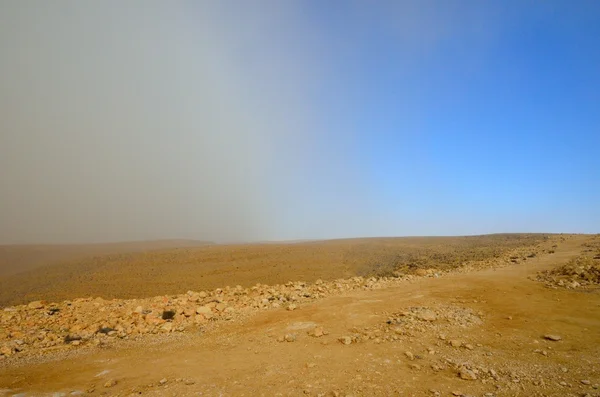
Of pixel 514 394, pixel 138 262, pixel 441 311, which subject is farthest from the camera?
pixel 138 262

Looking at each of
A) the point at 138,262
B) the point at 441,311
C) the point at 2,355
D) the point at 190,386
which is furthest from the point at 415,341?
the point at 138,262

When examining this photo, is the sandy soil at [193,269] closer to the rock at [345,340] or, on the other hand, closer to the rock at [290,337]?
the rock at [290,337]

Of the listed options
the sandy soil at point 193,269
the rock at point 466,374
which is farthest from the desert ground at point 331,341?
the sandy soil at point 193,269

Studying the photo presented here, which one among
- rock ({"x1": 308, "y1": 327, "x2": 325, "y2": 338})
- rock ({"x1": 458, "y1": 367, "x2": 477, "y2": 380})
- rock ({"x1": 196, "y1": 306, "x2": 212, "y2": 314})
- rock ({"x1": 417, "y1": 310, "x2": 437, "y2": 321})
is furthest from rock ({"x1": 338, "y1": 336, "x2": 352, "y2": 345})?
rock ({"x1": 196, "y1": 306, "x2": 212, "y2": 314})

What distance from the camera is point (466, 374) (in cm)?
559

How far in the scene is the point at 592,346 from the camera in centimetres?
637

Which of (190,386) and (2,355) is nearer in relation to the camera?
(190,386)

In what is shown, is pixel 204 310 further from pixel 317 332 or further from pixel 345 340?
pixel 345 340

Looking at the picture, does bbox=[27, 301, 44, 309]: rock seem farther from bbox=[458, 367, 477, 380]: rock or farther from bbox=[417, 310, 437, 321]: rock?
bbox=[458, 367, 477, 380]: rock

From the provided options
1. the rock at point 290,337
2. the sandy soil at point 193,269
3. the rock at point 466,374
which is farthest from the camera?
the sandy soil at point 193,269

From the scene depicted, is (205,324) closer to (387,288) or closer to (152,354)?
(152,354)

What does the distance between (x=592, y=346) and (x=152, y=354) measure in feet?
31.2

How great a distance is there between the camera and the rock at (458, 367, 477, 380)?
18.0 ft

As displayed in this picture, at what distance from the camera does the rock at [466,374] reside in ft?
18.0
